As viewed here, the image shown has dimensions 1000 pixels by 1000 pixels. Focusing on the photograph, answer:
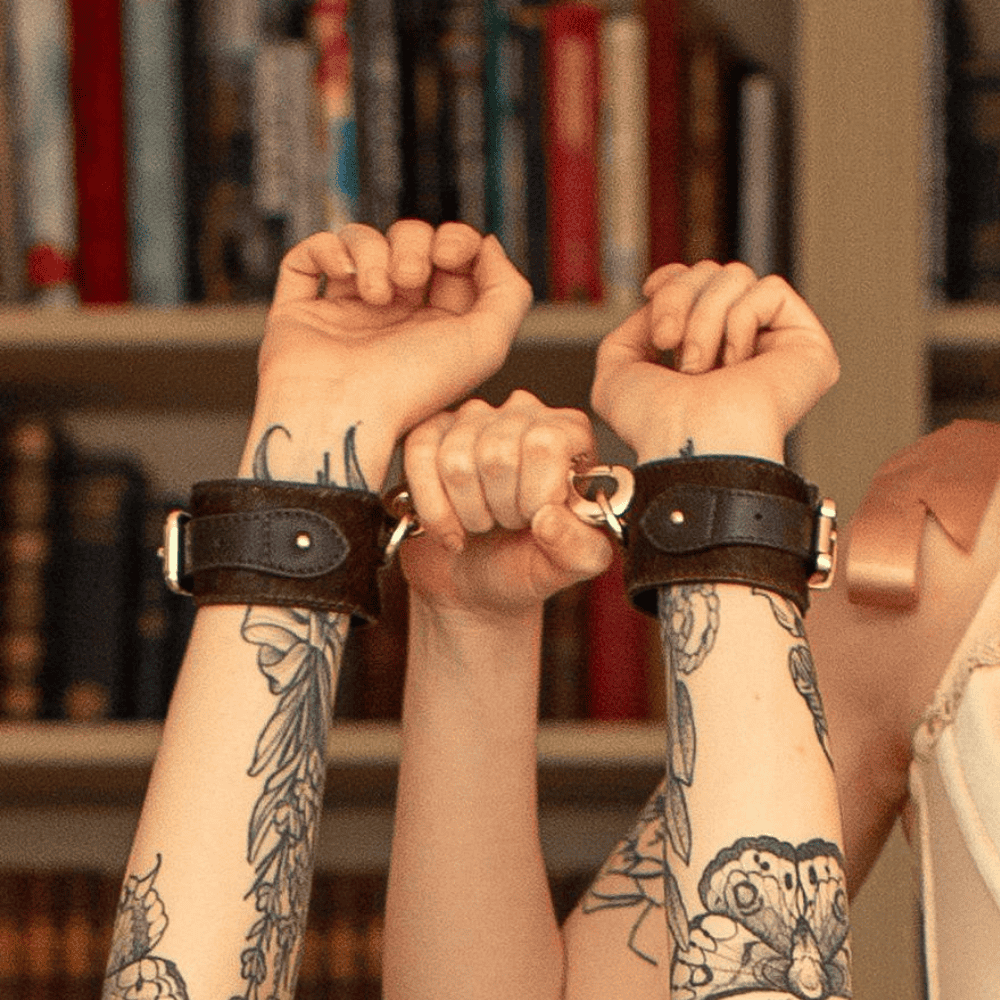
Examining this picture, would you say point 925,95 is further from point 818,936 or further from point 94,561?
point 818,936

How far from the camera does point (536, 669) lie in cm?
93

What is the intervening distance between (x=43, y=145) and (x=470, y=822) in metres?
0.97

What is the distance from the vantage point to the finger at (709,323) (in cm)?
83

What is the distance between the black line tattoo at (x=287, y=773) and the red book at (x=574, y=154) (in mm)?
806

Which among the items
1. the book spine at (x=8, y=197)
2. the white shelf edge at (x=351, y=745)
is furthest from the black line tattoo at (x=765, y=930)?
the book spine at (x=8, y=197)

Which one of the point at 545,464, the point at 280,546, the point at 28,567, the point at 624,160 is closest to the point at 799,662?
the point at 545,464

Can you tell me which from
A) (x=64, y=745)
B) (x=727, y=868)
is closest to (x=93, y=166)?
(x=64, y=745)

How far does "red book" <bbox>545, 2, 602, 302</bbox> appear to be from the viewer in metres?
1.59

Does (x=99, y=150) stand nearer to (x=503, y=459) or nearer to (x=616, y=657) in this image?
(x=616, y=657)

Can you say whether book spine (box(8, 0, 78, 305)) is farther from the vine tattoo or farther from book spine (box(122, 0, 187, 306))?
the vine tattoo

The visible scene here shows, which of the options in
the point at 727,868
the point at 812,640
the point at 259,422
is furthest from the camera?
the point at 812,640

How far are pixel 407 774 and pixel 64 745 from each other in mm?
716

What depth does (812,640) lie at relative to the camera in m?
1.06

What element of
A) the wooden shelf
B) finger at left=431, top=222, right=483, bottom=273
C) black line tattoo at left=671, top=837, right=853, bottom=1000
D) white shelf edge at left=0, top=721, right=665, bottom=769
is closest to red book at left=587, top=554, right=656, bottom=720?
white shelf edge at left=0, top=721, right=665, bottom=769
